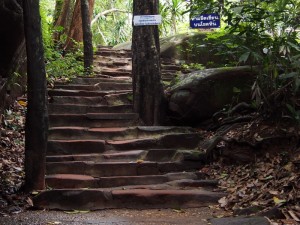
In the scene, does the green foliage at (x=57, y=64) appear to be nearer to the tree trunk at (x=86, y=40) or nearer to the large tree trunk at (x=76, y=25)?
the tree trunk at (x=86, y=40)

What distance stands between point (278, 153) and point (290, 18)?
176 cm

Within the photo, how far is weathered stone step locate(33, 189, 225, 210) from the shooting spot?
15.5 ft

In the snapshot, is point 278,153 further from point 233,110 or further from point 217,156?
point 233,110

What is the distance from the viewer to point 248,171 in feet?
17.3

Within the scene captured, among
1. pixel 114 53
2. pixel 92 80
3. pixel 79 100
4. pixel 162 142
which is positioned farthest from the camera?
pixel 114 53

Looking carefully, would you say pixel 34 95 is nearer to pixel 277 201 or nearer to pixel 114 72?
pixel 277 201

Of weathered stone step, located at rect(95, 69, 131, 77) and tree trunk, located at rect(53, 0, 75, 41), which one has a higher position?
tree trunk, located at rect(53, 0, 75, 41)

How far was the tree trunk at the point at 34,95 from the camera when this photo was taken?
477cm

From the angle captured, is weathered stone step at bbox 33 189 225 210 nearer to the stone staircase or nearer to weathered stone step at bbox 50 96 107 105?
the stone staircase

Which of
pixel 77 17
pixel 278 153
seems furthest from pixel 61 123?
pixel 77 17

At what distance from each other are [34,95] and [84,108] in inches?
109

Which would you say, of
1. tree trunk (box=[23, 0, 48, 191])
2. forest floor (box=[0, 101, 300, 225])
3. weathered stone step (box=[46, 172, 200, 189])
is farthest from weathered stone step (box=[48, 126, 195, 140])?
tree trunk (box=[23, 0, 48, 191])

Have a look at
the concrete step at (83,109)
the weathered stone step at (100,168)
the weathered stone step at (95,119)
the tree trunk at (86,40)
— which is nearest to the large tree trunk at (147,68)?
the weathered stone step at (95,119)

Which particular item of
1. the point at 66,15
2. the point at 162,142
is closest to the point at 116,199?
the point at 162,142
